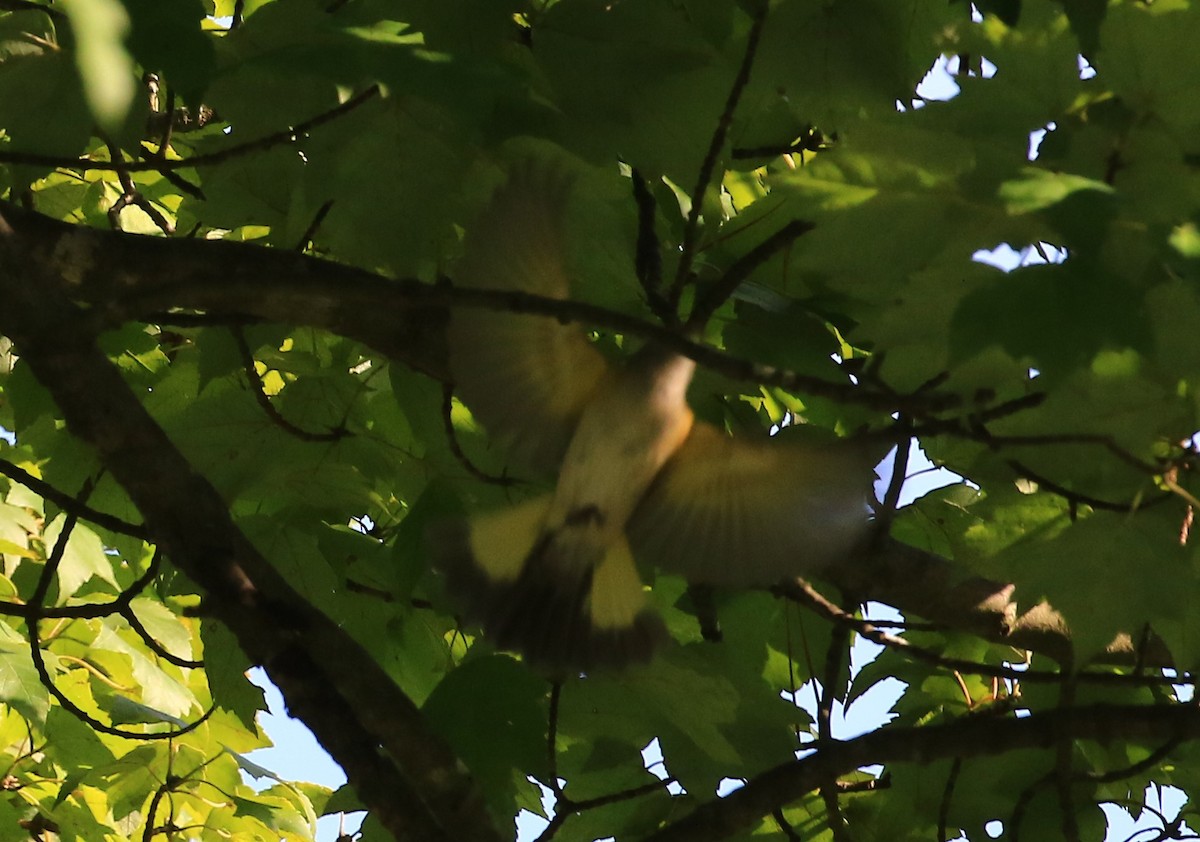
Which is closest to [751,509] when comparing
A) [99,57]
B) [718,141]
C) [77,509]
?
[718,141]

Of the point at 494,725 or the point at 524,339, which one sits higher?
the point at 524,339

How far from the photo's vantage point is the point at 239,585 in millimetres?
1977

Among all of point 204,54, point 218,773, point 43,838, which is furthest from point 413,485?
point 43,838

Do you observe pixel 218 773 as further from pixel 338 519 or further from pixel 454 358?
pixel 454 358

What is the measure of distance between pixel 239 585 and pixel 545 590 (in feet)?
2.43

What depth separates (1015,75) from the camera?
1.33 metres

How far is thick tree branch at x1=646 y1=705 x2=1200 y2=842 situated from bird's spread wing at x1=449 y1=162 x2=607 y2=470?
0.72 m

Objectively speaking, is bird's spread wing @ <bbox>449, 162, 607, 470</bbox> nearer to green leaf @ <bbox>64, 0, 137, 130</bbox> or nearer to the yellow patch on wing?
the yellow patch on wing

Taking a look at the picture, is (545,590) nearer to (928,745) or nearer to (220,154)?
(928,745)

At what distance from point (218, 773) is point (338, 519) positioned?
141 centimetres

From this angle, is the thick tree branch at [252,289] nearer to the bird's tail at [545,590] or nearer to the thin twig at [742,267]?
the thin twig at [742,267]

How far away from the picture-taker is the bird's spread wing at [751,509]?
221 cm

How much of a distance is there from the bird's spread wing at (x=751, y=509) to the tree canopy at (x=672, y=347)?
61 mm

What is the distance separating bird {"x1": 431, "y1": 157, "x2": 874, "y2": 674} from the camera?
2209mm
